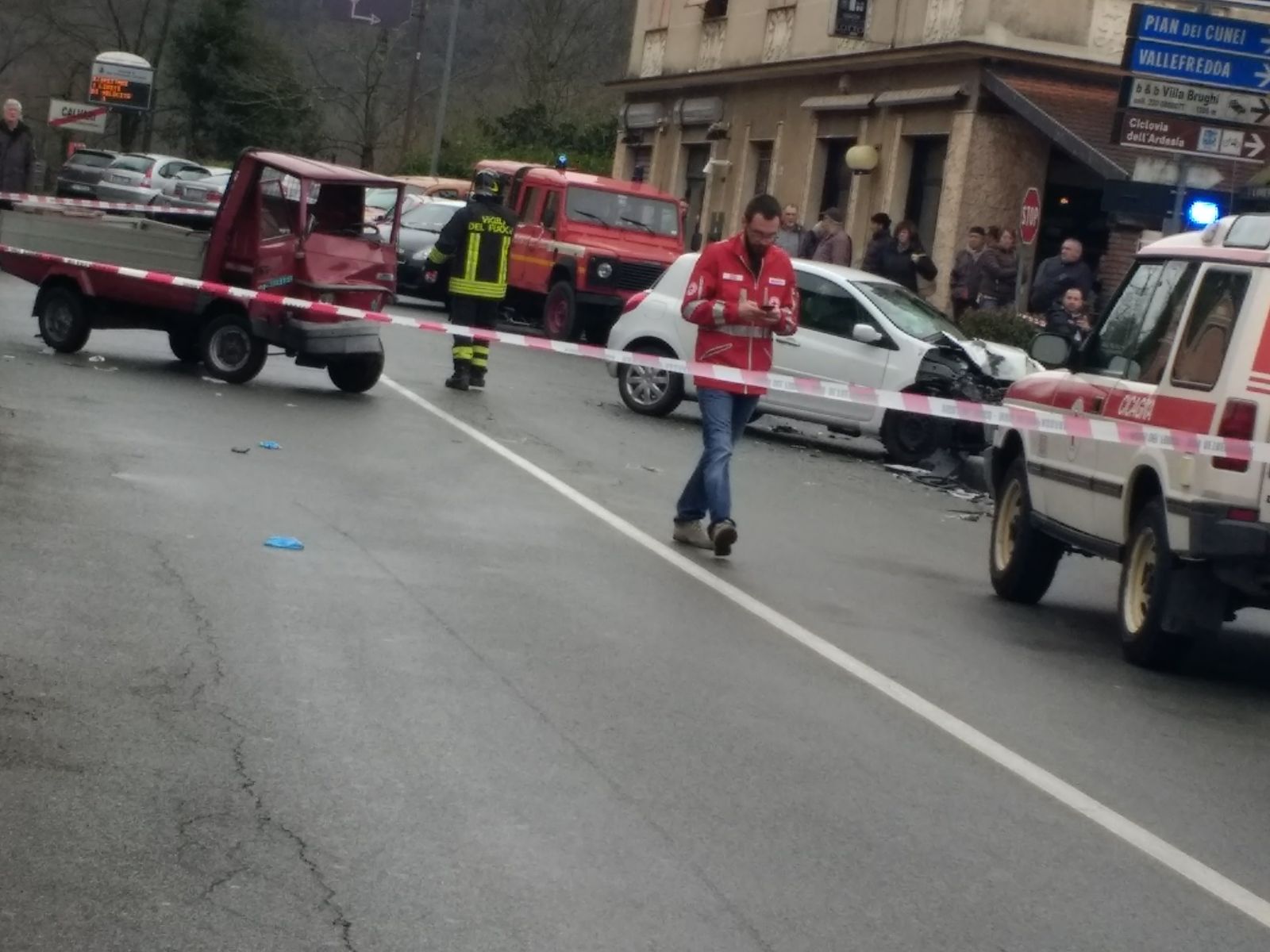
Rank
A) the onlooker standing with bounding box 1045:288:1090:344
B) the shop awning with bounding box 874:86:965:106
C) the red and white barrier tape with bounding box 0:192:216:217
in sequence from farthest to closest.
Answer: the shop awning with bounding box 874:86:965:106
the red and white barrier tape with bounding box 0:192:216:217
the onlooker standing with bounding box 1045:288:1090:344

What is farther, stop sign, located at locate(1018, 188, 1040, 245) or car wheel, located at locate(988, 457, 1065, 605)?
stop sign, located at locate(1018, 188, 1040, 245)

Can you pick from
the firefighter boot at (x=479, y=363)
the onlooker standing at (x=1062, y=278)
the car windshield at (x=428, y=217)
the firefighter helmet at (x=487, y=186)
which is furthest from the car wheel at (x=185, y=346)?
the car windshield at (x=428, y=217)

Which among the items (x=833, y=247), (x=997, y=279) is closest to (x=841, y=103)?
(x=833, y=247)

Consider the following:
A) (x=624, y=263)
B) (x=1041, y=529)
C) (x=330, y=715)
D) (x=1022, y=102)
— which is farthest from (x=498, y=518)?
(x=1022, y=102)

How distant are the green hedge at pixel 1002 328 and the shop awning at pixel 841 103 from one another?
36.2ft

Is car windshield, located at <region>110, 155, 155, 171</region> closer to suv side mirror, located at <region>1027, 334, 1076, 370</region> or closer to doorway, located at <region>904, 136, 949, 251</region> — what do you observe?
doorway, located at <region>904, 136, 949, 251</region>

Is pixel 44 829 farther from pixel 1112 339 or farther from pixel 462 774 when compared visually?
pixel 1112 339

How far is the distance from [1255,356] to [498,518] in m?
4.54

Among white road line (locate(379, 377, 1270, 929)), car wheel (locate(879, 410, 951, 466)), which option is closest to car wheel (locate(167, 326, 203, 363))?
car wheel (locate(879, 410, 951, 466))

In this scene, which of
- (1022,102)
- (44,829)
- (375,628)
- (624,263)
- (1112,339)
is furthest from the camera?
(1022,102)

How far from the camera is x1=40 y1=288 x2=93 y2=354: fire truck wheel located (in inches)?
718

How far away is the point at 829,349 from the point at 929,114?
45.4 feet

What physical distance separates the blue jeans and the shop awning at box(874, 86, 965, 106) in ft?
65.7

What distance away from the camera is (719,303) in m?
11.6
